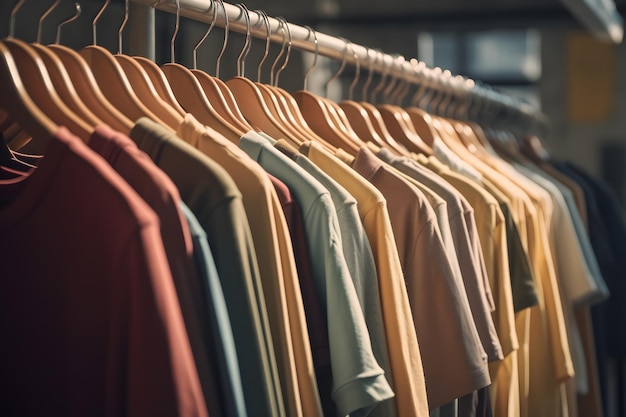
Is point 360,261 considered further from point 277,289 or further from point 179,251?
point 179,251

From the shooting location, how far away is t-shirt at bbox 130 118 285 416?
1013 millimetres

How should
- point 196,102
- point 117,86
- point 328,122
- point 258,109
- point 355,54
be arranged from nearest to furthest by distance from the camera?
point 117,86, point 196,102, point 258,109, point 328,122, point 355,54

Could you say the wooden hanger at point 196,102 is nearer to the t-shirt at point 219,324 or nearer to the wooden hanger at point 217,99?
the wooden hanger at point 217,99

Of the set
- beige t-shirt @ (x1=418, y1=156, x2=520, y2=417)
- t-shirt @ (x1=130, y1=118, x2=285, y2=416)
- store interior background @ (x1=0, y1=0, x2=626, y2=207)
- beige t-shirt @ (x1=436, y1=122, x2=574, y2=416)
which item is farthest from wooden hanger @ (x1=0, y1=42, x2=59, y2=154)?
store interior background @ (x1=0, y1=0, x2=626, y2=207)

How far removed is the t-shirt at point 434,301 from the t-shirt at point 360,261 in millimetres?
153

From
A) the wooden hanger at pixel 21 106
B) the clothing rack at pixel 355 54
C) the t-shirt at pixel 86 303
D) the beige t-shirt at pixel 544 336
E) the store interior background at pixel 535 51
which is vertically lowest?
the beige t-shirt at pixel 544 336

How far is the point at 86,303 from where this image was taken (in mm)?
898

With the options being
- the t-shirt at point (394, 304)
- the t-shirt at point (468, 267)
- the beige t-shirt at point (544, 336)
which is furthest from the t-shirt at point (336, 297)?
the beige t-shirt at point (544, 336)

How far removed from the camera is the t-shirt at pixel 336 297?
116cm

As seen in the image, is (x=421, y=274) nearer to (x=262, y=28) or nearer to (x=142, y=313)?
(x=262, y=28)

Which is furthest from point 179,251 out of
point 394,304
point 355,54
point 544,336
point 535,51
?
point 535,51

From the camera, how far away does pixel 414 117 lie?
2066mm

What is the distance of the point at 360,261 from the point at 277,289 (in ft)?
0.73

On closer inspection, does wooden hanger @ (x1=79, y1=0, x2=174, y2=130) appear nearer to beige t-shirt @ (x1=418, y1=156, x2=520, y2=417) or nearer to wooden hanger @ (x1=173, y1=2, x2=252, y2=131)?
wooden hanger @ (x1=173, y1=2, x2=252, y2=131)
